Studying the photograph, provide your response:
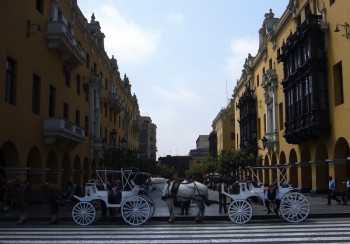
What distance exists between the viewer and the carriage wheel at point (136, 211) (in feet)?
55.4

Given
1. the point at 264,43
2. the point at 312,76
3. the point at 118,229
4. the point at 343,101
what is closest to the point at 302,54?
the point at 312,76

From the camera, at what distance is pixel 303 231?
13.9 meters

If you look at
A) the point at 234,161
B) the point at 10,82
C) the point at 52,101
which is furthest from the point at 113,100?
the point at 10,82

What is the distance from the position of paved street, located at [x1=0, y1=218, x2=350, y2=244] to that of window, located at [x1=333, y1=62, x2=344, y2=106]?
1311cm

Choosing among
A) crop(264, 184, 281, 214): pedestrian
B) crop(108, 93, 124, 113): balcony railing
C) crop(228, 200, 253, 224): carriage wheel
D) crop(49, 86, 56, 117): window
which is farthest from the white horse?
crop(108, 93, 124, 113): balcony railing

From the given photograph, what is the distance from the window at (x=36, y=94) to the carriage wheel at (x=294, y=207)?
15.8m

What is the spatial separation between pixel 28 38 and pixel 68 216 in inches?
422

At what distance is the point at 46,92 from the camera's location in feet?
93.7

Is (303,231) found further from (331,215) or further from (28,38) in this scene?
(28,38)

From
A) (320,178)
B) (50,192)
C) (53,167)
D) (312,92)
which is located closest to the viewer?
(50,192)

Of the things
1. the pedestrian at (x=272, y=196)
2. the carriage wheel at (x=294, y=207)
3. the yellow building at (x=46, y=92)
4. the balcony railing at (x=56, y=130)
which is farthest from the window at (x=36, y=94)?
the carriage wheel at (x=294, y=207)

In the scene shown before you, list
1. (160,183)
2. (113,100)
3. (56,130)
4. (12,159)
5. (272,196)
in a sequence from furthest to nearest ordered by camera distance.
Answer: (113,100) → (56,130) → (160,183) → (12,159) → (272,196)

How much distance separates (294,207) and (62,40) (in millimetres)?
17905

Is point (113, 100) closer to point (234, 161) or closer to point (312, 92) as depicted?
point (234, 161)
